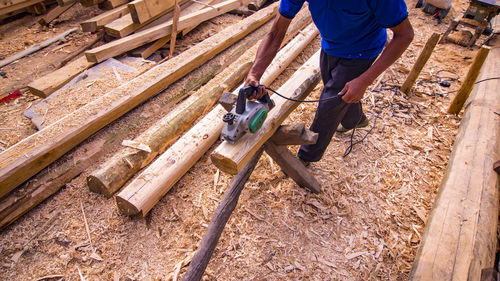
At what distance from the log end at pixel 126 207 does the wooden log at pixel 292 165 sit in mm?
1466

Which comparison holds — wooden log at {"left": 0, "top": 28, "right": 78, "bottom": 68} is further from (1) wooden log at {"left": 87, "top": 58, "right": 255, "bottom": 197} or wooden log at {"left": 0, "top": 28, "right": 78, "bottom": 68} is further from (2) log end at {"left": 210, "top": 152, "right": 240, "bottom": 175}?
(2) log end at {"left": 210, "top": 152, "right": 240, "bottom": 175}

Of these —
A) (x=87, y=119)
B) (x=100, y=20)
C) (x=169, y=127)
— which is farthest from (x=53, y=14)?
(x=169, y=127)

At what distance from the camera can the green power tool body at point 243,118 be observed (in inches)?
80.3

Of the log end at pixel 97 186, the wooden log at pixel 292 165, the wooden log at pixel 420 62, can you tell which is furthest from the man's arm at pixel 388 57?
the log end at pixel 97 186

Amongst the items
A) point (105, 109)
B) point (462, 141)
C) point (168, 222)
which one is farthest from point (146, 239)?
point (462, 141)

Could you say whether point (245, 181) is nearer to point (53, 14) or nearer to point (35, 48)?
point (35, 48)

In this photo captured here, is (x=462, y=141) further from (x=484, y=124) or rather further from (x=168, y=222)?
A: (x=168, y=222)

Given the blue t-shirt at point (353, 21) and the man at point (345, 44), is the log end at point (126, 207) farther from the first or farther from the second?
the blue t-shirt at point (353, 21)

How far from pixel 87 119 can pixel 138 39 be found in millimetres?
2078

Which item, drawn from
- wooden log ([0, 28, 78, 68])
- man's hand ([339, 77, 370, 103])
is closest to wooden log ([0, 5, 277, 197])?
man's hand ([339, 77, 370, 103])

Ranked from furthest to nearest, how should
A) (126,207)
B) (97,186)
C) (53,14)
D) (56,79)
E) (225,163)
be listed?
(53,14) < (56,79) < (97,186) < (126,207) < (225,163)

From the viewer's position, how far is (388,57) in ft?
7.14

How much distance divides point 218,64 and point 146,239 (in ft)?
10.7

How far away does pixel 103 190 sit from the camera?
2.99 m
